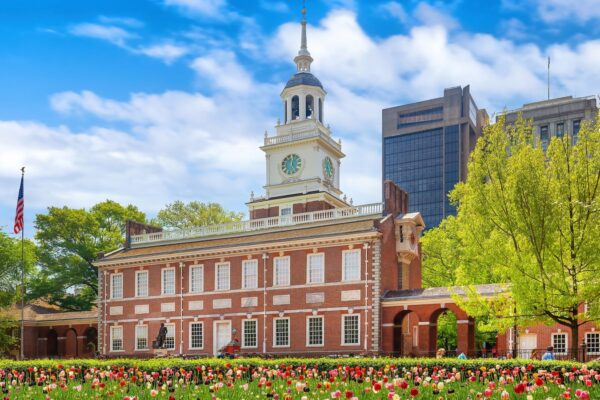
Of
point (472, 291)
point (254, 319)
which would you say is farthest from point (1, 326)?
point (472, 291)

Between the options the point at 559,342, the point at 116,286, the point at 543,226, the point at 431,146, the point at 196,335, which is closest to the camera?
the point at 543,226

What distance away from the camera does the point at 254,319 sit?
4641 centimetres

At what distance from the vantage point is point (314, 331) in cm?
4434

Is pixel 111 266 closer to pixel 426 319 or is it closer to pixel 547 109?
pixel 426 319

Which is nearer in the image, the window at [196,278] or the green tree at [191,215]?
the window at [196,278]

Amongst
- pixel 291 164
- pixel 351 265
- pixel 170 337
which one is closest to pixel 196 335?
pixel 170 337

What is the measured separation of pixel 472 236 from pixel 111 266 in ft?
103

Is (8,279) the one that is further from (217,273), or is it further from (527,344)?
(527,344)

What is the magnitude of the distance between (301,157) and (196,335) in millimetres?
17717

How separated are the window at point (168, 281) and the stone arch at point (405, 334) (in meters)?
15.3

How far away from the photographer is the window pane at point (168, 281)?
50.0 metres

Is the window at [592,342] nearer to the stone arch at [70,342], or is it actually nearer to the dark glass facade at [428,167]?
the stone arch at [70,342]

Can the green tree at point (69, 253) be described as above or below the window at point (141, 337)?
above

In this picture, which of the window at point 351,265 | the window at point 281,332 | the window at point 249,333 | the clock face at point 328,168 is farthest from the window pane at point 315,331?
the clock face at point 328,168
